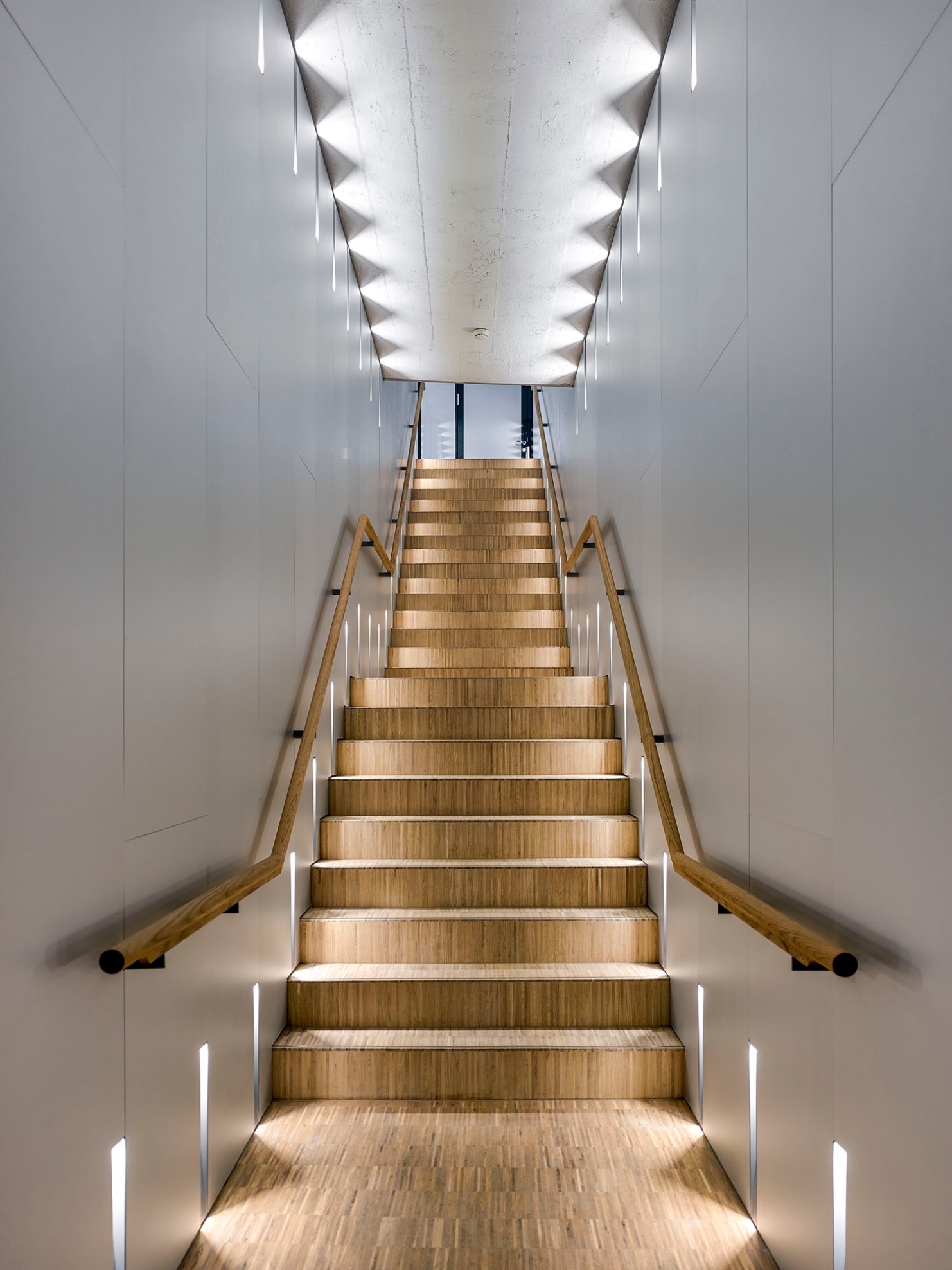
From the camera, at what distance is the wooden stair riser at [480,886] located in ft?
10.0

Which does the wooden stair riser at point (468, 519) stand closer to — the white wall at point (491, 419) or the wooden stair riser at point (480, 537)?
the wooden stair riser at point (480, 537)

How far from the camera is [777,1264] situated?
1775 mm

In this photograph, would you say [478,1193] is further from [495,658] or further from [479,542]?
[479,542]

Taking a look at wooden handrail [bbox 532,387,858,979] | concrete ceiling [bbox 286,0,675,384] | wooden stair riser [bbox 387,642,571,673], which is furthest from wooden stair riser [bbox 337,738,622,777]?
concrete ceiling [bbox 286,0,675,384]

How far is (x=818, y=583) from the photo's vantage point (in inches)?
60.9

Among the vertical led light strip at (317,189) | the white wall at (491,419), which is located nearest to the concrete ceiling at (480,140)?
the vertical led light strip at (317,189)

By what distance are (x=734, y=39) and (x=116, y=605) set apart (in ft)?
5.96

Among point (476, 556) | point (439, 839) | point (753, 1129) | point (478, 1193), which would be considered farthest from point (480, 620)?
point (753, 1129)

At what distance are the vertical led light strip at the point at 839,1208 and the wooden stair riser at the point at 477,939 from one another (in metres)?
1.42

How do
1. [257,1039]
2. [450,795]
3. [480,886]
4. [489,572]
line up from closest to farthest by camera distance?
1. [257,1039]
2. [480,886]
3. [450,795]
4. [489,572]

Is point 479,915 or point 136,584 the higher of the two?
point 136,584

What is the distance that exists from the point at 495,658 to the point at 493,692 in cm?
79

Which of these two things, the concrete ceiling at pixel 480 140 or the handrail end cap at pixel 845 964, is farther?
the concrete ceiling at pixel 480 140

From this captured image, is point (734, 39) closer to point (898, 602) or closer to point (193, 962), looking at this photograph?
point (898, 602)
